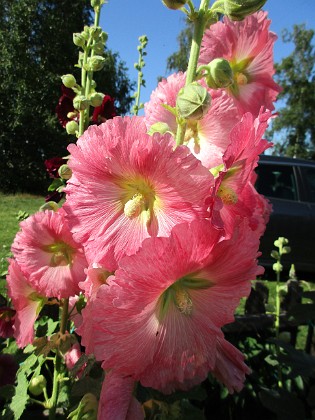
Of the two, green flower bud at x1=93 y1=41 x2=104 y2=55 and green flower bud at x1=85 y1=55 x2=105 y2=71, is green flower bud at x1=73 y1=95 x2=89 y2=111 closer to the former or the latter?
green flower bud at x1=85 y1=55 x2=105 y2=71

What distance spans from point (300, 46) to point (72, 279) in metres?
24.8

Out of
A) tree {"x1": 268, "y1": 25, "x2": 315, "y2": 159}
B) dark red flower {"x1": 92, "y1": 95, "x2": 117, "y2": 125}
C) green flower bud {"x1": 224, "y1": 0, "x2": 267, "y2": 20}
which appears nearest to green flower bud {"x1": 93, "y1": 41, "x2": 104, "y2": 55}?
dark red flower {"x1": 92, "y1": 95, "x2": 117, "y2": 125}

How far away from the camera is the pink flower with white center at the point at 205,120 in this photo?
71 cm

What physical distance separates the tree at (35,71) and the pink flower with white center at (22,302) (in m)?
15.7

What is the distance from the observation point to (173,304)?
609 mm

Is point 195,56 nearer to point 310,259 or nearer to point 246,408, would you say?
point 246,408

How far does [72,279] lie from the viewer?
2.91 ft

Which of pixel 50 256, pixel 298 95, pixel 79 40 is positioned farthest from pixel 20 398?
pixel 298 95

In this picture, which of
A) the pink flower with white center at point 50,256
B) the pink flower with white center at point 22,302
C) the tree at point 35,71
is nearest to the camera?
the pink flower with white center at point 50,256

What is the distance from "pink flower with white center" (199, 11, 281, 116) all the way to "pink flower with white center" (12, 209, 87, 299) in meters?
0.43

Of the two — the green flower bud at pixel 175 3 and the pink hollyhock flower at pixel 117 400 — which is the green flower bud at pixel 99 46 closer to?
the green flower bud at pixel 175 3

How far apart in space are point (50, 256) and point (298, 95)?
84.7ft

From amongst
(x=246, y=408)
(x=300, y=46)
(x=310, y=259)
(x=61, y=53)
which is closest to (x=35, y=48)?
(x=61, y=53)

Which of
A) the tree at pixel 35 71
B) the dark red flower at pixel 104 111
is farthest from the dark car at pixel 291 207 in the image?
the tree at pixel 35 71
